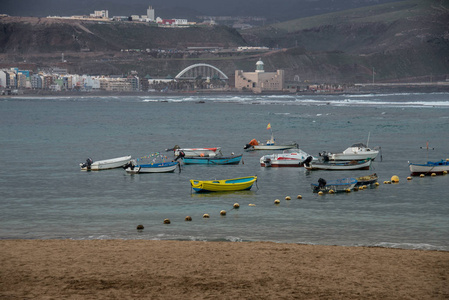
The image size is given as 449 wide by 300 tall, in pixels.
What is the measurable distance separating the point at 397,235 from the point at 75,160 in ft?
120

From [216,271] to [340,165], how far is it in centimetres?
3129

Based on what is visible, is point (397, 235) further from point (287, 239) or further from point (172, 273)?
point (172, 273)

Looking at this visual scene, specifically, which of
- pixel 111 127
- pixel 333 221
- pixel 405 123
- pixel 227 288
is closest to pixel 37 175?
pixel 333 221

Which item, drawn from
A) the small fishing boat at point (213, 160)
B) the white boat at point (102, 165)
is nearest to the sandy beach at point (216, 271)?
the white boat at point (102, 165)

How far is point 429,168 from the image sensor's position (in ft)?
158

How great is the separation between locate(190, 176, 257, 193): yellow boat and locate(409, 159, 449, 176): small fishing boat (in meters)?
12.3

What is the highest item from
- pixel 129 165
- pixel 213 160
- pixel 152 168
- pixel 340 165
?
pixel 129 165

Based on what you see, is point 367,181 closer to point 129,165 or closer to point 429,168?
point 429,168

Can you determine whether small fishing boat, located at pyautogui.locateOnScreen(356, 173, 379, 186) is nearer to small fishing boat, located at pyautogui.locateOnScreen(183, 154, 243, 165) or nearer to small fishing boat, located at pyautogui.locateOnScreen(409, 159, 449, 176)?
small fishing boat, located at pyautogui.locateOnScreen(409, 159, 449, 176)

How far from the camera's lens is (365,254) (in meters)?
24.3

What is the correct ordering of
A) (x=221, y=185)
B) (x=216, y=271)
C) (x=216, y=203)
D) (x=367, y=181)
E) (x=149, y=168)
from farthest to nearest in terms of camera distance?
1. (x=149, y=168)
2. (x=367, y=181)
3. (x=221, y=185)
4. (x=216, y=203)
5. (x=216, y=271)

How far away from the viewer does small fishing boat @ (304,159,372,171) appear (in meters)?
51.4

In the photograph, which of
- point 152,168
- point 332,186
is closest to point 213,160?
point 152,168

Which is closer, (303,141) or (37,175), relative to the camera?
(37,175)
